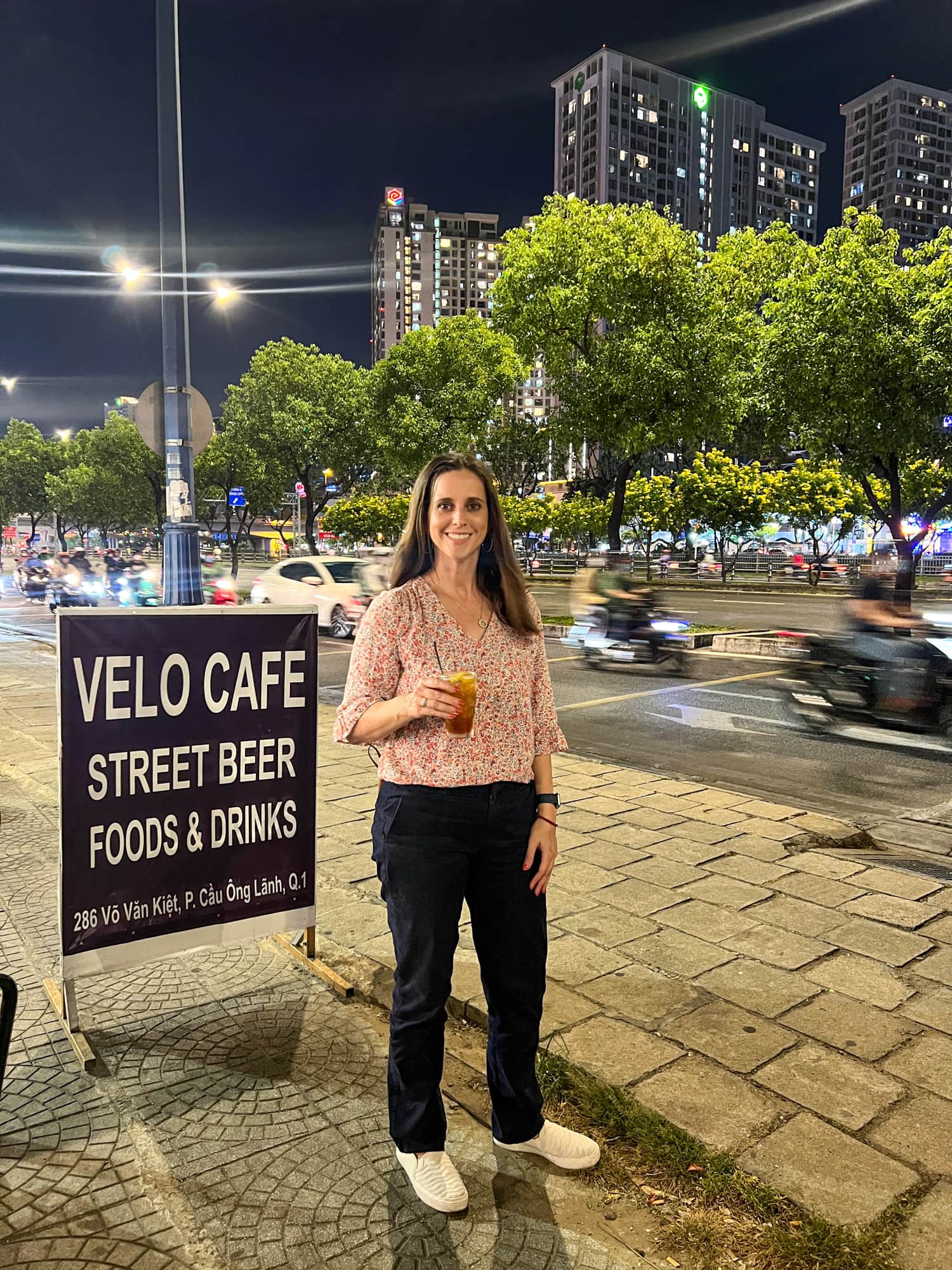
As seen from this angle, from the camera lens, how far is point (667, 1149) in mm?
2561

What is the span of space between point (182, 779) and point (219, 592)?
16351 millimetres

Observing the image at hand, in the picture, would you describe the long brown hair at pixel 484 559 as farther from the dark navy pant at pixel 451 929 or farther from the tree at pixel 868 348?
the tree at pixel 868 348

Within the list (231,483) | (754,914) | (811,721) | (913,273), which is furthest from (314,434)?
(754,914)

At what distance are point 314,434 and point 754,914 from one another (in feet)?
121

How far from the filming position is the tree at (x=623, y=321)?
1855 centimetres

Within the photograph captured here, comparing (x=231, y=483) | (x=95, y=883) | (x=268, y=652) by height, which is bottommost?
(x=95, y=883)

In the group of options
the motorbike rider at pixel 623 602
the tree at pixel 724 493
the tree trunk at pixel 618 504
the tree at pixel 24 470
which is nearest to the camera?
the motorbike rider at pixel 623 602

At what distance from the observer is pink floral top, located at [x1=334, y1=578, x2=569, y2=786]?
2.34m

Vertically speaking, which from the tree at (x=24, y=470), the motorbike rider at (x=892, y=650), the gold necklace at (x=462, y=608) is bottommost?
the motorbike rider at (x=892, y=650)

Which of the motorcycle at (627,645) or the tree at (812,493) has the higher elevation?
the tree at (812,493)

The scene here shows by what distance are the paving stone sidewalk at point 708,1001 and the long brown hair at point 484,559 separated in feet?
5.32

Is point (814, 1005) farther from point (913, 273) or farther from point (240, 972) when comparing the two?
point (913, 273)

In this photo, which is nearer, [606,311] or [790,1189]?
[790,1189]

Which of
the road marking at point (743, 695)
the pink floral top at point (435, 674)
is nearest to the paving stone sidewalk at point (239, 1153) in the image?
the pink floral top at point (435, 674)
